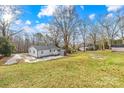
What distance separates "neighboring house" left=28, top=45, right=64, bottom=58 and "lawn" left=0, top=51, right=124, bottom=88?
122mm

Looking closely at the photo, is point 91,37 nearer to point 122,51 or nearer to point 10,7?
point 122,51

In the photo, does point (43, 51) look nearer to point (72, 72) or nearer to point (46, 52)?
point (46, 52)

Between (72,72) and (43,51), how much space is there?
20.7 inches

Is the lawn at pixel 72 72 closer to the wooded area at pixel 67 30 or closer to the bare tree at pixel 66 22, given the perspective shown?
the wooded area at pixel 67 30

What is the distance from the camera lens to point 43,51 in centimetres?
271

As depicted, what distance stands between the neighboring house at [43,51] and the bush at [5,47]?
0.28 m

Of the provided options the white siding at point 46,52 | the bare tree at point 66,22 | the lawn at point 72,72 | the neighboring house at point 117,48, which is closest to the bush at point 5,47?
the lawn at point 72,72

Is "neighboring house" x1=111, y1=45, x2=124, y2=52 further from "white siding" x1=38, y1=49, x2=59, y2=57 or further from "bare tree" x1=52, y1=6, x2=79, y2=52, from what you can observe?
"white siding" x1=38, y1=49, x2=59, y2=57

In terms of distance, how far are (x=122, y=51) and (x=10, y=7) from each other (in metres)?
1.75

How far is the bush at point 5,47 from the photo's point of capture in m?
2.64

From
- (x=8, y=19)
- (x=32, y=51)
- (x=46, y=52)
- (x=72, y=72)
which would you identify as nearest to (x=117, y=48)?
(x=72, y=72)

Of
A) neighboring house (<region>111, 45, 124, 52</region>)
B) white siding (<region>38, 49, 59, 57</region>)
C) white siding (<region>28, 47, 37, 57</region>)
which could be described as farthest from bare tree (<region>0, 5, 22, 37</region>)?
neighboring house (<region>111, 45, 124, 52</region>)

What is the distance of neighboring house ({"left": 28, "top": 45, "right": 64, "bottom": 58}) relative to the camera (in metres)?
2.70
